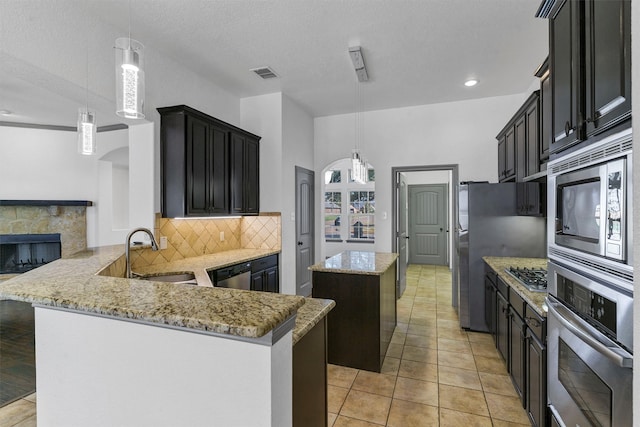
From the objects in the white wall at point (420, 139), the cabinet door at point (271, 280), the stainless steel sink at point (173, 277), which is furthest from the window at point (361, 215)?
the stainless steel sink at point (173, 277)

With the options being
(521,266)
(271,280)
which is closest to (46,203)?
(271,280)

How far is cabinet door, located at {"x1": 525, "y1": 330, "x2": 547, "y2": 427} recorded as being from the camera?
177 cm

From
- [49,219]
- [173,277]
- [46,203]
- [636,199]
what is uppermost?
[46,203]

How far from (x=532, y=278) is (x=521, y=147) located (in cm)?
158

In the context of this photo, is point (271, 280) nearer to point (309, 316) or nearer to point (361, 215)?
point (309, 316)

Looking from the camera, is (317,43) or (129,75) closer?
(129,75)

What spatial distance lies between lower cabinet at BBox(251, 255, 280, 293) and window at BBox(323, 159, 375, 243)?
10.5ft

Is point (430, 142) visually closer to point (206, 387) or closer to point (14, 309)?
point (206, 387)

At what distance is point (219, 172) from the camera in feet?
12.2

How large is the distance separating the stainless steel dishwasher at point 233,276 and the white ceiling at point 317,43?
1848 mm

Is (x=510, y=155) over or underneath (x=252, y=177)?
over

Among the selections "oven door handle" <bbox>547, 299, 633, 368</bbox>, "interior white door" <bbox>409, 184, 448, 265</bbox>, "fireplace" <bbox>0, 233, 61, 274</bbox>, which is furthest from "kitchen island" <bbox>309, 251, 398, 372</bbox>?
"interior white door" <bbox>409, 184, 448, 265</bbox>

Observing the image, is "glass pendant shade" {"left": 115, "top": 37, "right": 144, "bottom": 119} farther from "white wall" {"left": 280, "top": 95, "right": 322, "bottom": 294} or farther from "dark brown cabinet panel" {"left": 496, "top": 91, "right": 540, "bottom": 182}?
"dark brown cabinet panel" {"left": 496, "top": 91, "right": 540, "bottom": 182}

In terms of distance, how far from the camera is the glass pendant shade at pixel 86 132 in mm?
2350
